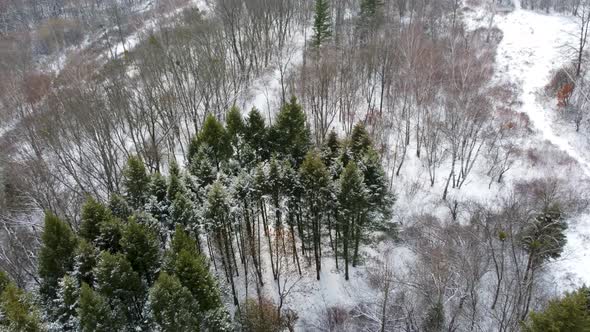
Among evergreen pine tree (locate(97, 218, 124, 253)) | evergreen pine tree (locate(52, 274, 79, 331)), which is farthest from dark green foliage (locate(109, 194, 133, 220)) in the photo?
evergreen pine tree (locate(52, 274, 79, 331))

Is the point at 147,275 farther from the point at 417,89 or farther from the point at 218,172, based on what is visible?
the point at 417,89

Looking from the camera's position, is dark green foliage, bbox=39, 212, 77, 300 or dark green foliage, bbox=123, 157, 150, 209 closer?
dark green foliage, bbox=39, 212, 77, 300

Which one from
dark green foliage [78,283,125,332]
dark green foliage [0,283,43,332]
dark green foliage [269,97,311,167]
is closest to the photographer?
dark green foliage [0,283,43,332]

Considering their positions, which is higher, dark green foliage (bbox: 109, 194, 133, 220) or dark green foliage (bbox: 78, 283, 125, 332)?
dark green foliage (bbox: 109, 194, 133, 220)

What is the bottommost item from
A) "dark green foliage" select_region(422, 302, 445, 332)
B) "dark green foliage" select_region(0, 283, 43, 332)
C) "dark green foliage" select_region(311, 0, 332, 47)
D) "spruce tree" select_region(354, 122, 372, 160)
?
"dark green foliage" select_region(422, 302, 445, 332)

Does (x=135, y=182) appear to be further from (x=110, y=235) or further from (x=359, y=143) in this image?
(x=359, y=143)

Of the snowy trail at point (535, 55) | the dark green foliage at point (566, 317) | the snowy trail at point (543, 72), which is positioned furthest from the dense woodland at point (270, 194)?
the snowy trail at point (535, 55)

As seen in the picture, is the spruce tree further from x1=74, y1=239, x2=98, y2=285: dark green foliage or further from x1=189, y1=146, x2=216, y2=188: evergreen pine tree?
x1=74, y1=239, x2=98, y2=285: dark green foliage

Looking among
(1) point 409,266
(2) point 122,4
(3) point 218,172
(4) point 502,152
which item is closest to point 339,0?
(4) point 502,152

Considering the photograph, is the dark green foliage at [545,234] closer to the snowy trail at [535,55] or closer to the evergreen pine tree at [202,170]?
the snowy trail at [535,55]
